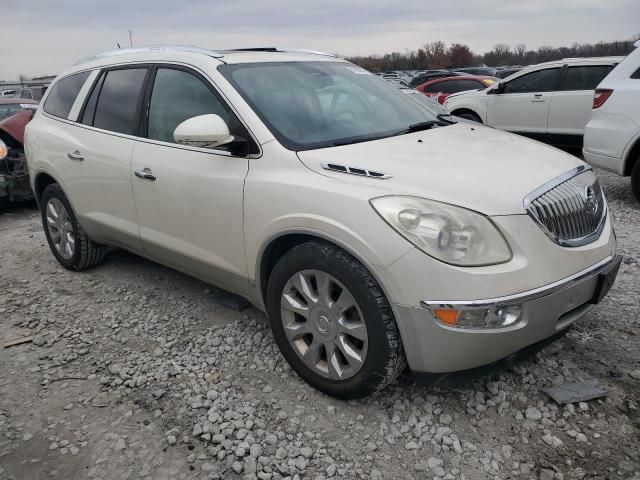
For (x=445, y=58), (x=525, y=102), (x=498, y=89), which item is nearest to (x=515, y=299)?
(x=525, y=102)

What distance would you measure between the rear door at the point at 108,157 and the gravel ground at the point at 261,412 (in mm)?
746

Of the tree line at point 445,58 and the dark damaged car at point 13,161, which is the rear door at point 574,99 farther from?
the tree line at point 445,58

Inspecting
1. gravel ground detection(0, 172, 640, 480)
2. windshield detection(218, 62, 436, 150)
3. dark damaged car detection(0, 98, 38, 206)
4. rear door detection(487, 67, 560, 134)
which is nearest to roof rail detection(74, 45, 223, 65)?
windshield detection(218, 62, 436, 150)

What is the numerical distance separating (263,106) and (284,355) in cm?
139

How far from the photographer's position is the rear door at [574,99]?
855cm

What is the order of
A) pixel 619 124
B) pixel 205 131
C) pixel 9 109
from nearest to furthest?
pixel 205 131 < pixel 619 124 < pixel 9 109

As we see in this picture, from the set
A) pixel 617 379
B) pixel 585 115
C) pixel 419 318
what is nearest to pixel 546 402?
pixel 617 379

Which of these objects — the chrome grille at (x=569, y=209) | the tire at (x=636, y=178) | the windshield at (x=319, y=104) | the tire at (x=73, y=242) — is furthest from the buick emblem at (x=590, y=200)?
the tire at (x=73, y=242)

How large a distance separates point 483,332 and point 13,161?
688cm

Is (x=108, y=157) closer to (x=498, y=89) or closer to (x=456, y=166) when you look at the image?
(x=456, y=166)

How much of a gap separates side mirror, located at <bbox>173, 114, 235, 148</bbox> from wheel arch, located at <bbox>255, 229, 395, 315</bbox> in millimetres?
605

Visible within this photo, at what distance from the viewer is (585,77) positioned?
8.70 m

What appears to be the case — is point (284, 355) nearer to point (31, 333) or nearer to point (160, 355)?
point (160, 355)

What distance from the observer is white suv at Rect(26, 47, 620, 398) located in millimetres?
2271
